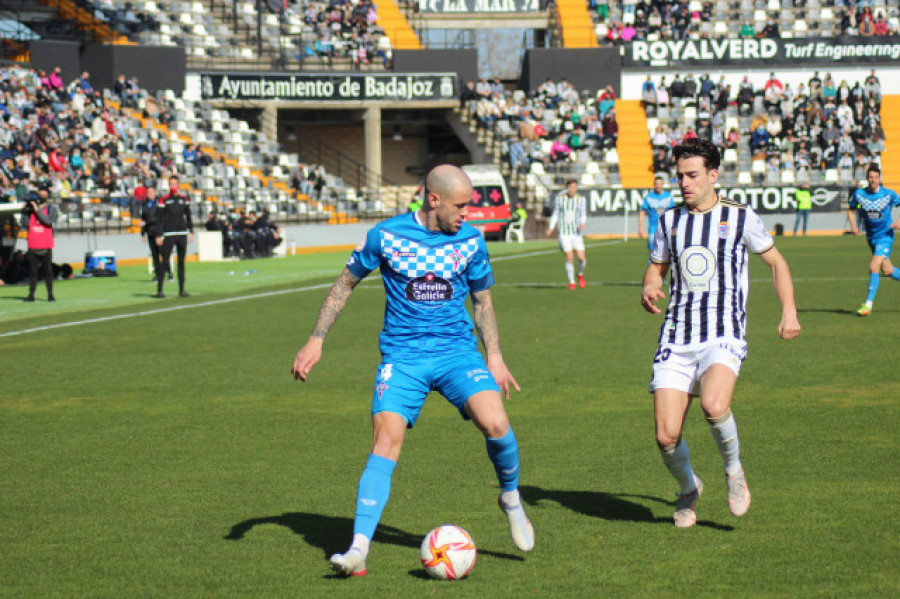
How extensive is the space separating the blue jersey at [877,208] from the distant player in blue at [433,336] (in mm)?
12999

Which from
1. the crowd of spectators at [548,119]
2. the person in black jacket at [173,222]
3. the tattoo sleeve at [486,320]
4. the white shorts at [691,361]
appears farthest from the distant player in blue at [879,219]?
the crowd of spectators at [548,119]

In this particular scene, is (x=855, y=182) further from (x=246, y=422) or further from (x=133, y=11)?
(x=246, y=422)

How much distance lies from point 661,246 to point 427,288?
1612mm

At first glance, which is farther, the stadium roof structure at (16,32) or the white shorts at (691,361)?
the stadium roof structure at (16,32)

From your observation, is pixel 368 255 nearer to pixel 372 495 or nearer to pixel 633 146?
pixel 372 495

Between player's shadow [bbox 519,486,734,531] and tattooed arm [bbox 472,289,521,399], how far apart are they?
46.6 inches

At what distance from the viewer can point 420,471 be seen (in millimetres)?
8719

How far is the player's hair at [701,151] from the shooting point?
7066 mm

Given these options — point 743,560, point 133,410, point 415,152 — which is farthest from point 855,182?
point 743,560

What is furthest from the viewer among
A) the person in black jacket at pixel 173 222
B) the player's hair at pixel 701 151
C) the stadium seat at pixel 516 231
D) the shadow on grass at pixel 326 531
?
the stadium seat at pixel 516 231

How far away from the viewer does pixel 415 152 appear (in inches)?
2275

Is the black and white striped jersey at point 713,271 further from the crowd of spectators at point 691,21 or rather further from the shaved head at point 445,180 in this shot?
the crowd of spectators at point 691,21

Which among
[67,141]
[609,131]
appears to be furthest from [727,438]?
[609,131]

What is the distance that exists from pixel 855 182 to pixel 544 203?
1248 centimetres
